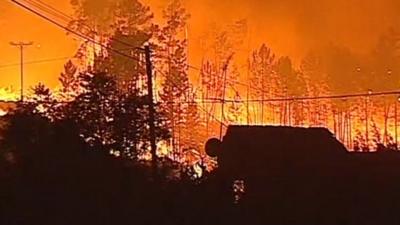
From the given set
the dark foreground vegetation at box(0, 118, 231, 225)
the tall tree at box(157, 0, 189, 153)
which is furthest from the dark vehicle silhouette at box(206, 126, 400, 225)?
the tall tree at box(157, 0, 189, 153)

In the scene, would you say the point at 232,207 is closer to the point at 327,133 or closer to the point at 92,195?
the point at 92,195

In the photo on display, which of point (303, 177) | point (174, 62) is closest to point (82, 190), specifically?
point (303, 177)

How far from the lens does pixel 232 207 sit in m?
26.4

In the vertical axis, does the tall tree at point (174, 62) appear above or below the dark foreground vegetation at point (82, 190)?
above

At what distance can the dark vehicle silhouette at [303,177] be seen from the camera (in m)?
27.2

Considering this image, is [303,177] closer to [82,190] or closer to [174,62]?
[82,190]

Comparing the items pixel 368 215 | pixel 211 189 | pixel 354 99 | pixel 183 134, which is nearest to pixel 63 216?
pixel 211 189

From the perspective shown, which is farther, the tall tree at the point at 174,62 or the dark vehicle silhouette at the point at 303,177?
the tall tree at the point at 174,62

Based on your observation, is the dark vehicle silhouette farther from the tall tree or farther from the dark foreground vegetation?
the tall tree

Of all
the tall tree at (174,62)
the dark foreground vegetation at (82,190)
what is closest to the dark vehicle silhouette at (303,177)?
the dark foreground vegetation at (82,190)

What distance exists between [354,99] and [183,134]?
3470 centimetres

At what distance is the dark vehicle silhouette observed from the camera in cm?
2725

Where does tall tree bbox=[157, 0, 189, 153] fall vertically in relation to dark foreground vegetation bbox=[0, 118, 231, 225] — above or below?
above

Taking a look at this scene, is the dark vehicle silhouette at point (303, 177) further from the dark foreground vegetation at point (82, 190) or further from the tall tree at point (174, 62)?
the tall tree at point (174, 62)
